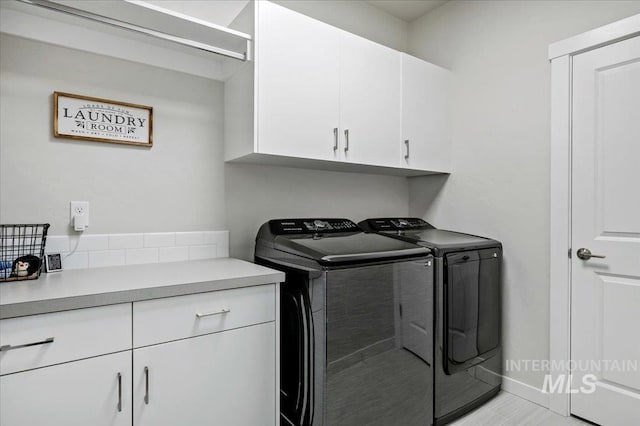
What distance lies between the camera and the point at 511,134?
2357mm

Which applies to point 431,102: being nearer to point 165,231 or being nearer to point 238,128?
point 238,128

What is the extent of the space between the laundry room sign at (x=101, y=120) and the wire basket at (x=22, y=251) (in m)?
0.46

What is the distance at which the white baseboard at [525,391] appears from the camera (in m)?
2.18

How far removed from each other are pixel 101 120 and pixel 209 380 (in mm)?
1352

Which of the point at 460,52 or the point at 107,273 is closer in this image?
the point at 107,273

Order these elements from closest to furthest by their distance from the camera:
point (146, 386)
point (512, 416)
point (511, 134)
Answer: point (146, 386) → point (512, 416) → point (511, 134)

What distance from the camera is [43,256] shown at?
1555 millimetres

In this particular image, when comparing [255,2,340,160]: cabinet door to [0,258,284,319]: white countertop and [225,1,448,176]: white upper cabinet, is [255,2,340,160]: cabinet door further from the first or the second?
[0,258,284,319]: white countertop

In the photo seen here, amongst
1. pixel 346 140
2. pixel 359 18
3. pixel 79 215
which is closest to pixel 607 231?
pixel 346 140

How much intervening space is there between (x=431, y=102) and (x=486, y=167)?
2.02 feet

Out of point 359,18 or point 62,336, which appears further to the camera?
point 359,18

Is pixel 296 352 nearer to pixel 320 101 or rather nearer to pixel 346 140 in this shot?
pixel 346 140

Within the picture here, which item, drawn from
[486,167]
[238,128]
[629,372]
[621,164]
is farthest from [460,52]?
[629,372]

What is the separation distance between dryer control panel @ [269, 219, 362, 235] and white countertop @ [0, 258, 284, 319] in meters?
0.29
